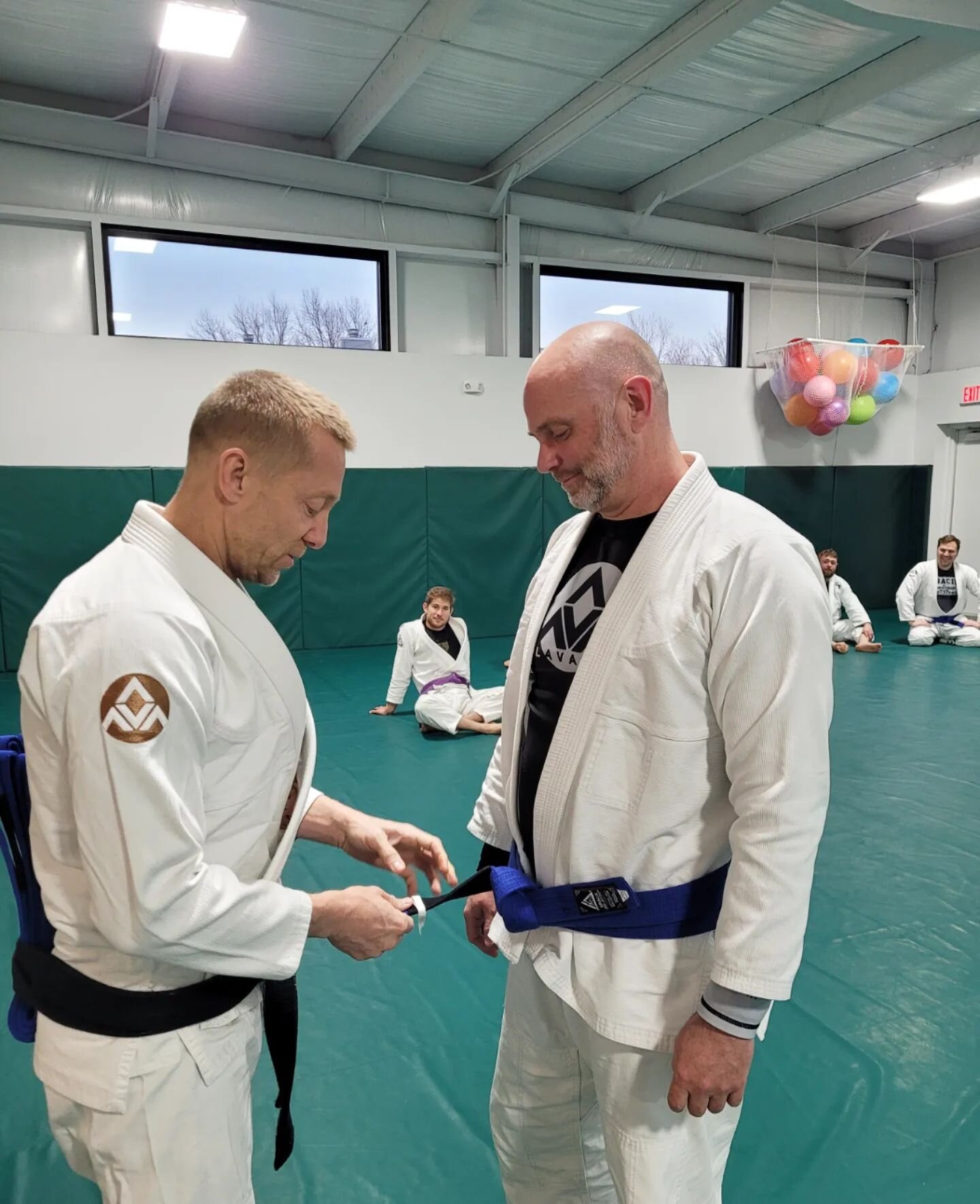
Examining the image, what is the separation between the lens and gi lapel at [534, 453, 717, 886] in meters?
1.35

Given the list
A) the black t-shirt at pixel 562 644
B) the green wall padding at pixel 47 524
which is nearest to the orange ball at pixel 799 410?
the green wall padding at pixel 47 524

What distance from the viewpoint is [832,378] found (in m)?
8.75

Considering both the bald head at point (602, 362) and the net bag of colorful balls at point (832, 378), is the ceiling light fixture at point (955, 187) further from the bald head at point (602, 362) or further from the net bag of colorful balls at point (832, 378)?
the bald head at point (602, 362)

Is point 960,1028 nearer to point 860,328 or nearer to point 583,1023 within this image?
point 583,1023

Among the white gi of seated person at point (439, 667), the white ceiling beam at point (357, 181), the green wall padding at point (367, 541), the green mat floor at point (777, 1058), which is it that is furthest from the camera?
the green wall padding at point (367, 541)

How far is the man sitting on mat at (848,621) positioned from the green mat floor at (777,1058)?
4111 mm

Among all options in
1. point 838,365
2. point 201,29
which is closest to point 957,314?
point 838,365

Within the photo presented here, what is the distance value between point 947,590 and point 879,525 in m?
1.87

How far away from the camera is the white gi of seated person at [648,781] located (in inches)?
47.6

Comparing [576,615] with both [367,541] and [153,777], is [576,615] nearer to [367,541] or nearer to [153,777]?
[153,777]

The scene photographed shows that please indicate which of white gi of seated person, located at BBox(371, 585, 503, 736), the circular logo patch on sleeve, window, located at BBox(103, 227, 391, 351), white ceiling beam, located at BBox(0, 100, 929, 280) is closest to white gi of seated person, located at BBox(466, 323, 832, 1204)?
the circular logo patch on sleeve

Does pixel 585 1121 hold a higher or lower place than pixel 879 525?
lower

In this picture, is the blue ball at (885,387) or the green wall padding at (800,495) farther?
the green wall padding at (800,495)

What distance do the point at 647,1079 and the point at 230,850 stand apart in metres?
0.74
